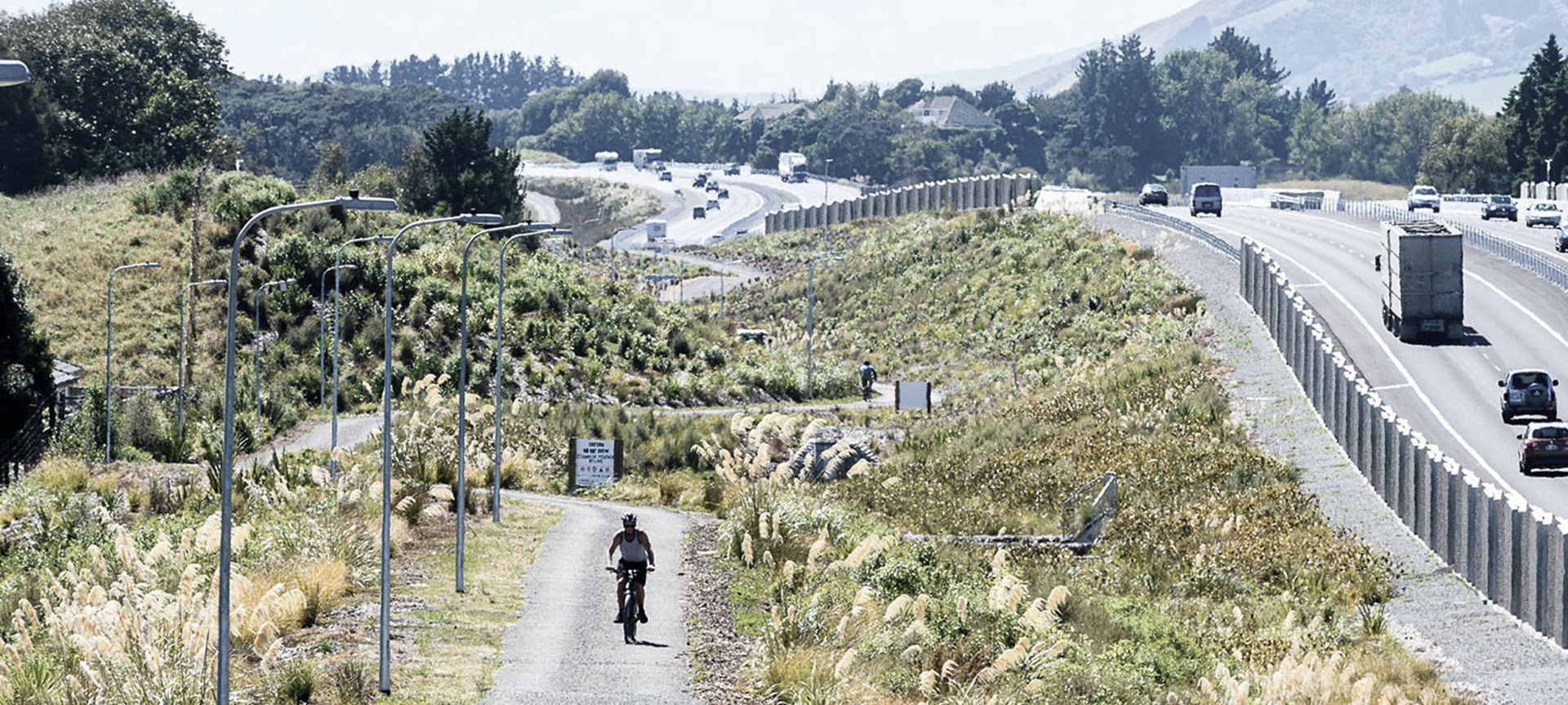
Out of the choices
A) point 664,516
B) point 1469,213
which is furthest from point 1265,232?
point 664,516

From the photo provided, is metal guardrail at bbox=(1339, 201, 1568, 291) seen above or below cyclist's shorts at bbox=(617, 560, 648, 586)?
above

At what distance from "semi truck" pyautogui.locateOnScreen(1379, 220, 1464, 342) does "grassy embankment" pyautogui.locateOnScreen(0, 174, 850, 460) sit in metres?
28.1

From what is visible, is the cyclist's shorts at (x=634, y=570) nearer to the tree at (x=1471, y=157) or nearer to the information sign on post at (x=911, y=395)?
the information sign on post at (x=911, y=395)

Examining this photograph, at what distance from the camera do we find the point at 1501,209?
112 metres

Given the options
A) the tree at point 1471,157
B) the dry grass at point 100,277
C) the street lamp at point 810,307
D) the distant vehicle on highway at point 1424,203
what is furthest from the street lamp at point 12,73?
→ the tree at point 1471,157

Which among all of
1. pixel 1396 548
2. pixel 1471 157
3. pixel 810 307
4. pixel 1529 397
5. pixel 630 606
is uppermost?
pixel 1471 157

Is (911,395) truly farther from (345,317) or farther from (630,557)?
(630,557)

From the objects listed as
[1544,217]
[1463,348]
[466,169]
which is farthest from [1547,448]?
[466,169]

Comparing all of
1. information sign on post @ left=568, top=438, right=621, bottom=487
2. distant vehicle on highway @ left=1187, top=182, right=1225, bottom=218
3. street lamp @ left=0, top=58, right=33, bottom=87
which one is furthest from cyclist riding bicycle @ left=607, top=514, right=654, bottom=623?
distant vehicle on highway @ left=1187, top=182, right=1225, bottom=218

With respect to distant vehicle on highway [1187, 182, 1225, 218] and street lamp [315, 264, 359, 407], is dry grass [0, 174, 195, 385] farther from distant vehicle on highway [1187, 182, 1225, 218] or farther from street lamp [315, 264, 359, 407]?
distant vehicle on highway [1187, 182, 1225, 218]

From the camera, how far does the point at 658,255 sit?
165 m

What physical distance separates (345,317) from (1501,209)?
6004 cm

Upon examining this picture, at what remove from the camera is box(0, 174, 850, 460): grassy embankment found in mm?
84688

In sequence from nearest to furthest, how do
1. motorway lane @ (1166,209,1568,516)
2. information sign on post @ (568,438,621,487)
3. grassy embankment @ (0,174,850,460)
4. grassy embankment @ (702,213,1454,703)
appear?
grassy embankment @ (702,213,1454,703)
motorway lane @ (1166,209,1568,516)
information sign on post @ (568,438,621,487)
grassy embankment @ (0,174,850,460)
